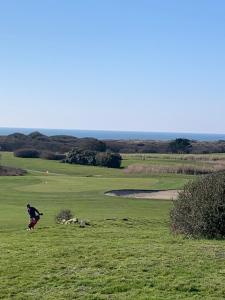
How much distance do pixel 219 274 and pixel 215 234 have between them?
22.8ft

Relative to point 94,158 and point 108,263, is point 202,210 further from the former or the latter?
point 94,158

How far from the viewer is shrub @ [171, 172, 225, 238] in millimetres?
19219

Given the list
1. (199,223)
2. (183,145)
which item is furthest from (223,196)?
(183,145)

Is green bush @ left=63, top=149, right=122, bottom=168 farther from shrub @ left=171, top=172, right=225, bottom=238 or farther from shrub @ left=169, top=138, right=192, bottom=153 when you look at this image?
shrub @ left=171, top=172, right=225, bottom=238

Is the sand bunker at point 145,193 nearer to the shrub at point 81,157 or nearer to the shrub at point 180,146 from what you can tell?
the shrub at point 81,157

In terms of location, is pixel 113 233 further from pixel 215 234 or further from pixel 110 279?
pixel 110 279

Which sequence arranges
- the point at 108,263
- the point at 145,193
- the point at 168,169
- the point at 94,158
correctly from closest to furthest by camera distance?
1. the point at 108,263
2. the point at 145,193
3. the point at 168,169
4. the point at 94,158

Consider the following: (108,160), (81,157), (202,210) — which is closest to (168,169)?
(108,160)

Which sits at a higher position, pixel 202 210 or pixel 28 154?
pixel 202 210

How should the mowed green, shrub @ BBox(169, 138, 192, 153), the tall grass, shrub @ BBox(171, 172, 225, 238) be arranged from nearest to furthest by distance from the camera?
the mowed green
shrub @ BBox(171, 172, 225, 238)
the tall grass
shrub @ BBox(169, 138, 192, 153)

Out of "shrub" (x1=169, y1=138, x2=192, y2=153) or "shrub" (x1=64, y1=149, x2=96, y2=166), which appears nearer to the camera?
"shrub" (x1=64, y1=149, x2=96, y2=166)

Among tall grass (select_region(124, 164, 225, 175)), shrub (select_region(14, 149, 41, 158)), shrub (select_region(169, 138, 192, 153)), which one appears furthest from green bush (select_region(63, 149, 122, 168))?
shrub (select_region(169, 138, 192, 153))

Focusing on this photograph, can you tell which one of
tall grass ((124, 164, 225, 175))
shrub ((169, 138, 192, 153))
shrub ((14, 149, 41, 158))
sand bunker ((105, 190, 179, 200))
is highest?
shrub ((169, 138, 192, 153))

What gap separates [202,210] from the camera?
63.3 feet
